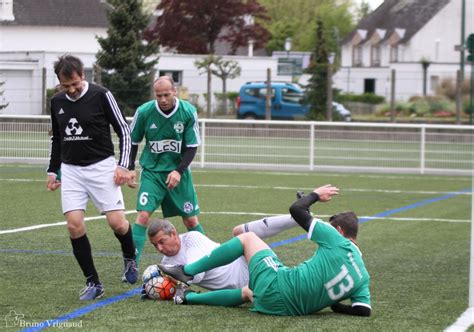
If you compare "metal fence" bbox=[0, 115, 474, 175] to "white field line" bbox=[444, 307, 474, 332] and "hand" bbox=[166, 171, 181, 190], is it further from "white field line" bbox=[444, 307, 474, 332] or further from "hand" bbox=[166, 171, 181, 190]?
"white field line" bbox=[444, 307, 474, 332]

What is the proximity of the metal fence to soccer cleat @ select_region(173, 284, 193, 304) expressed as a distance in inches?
665

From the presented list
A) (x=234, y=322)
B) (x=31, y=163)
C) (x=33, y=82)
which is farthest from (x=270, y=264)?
(x=33, y=82)


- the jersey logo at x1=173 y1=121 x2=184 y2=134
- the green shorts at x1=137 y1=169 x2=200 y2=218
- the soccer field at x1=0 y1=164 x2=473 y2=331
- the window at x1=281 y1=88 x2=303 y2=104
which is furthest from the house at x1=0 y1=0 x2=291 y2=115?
the jersey logo at x1=173 y1=121 x2=184 y2=134

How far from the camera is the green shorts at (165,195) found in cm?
947

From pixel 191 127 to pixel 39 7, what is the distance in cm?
4393

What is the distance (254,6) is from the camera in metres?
54.2

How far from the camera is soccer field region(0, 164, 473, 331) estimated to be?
283 inches

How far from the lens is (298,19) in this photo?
78.6m

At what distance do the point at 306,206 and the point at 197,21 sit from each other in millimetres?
46080

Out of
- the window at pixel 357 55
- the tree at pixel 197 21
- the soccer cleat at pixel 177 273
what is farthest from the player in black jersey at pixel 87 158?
the window at pixel 357 55

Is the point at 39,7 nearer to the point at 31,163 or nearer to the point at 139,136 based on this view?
the point at 31,163

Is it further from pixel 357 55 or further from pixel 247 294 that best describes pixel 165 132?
pixel 357 55

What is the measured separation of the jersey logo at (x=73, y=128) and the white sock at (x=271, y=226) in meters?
1.55

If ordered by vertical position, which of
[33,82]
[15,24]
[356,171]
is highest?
[15,24]
